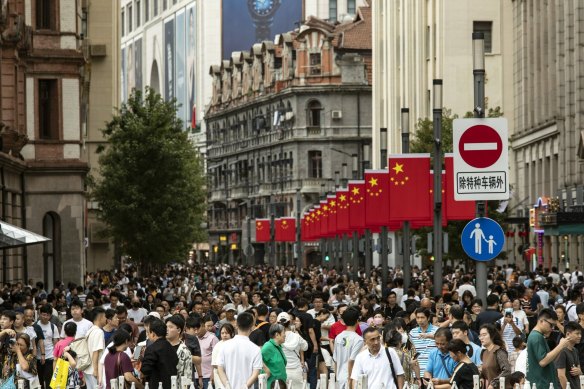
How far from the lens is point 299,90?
12938cm

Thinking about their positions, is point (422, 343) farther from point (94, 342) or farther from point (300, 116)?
point (300, 116)

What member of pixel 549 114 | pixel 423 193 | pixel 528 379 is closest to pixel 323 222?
pixel 549 114

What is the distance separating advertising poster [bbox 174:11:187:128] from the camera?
573 feet

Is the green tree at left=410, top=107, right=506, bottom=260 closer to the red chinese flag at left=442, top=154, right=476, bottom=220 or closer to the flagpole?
the red chinese flag at left=442, top=154, right=476, bottom=220

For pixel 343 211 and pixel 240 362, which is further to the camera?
pixel 343 211

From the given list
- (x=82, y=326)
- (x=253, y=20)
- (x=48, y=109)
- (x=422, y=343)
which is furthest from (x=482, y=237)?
(x=253, y=20)

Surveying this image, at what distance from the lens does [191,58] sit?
558 ft

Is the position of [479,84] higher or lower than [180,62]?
lower

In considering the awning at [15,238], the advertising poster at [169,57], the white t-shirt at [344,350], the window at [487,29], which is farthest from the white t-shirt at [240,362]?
the advertising poster at [169,57]

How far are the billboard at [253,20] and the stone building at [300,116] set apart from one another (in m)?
8.78

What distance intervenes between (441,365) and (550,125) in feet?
176

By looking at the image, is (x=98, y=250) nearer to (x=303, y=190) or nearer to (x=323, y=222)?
(x=323, y=222)

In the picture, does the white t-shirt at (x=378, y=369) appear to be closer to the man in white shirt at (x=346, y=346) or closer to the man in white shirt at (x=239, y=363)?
the man in white shirt at (x=239, y=363)

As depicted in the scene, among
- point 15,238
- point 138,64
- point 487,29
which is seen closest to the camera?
point 15,238
